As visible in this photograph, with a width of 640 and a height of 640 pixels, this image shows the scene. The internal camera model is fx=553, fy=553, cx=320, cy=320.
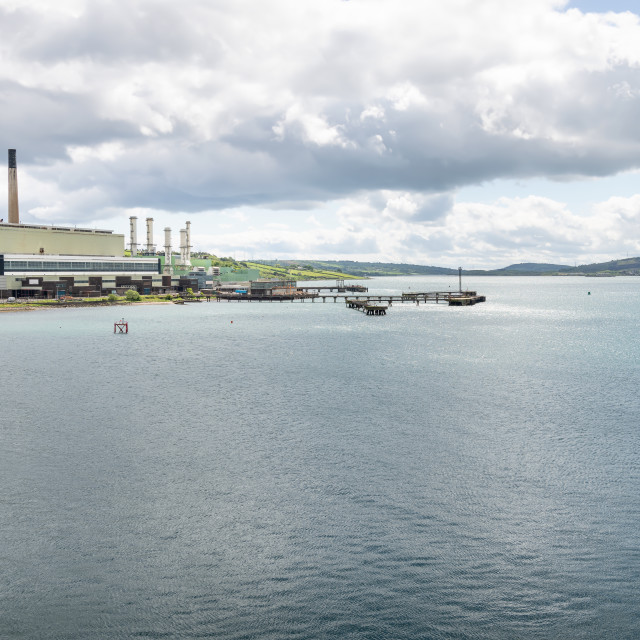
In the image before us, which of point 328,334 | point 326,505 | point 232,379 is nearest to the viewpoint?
point 326,505

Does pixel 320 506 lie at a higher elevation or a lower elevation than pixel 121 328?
lower

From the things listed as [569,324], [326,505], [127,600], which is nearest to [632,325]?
[569,324]

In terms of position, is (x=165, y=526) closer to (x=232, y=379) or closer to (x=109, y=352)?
(x=232, y=379)

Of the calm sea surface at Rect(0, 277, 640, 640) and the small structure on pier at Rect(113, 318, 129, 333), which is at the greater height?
the small structure on pier at Rect(113, 318, 129, 333)

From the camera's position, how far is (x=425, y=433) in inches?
2012

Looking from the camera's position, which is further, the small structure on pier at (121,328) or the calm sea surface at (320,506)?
the small structure on pier at (121,328)

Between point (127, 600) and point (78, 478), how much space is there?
16.7 meters

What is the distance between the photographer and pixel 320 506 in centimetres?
3509

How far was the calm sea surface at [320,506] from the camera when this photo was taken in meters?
24.7

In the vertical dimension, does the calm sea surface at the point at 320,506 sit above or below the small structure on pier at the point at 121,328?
below

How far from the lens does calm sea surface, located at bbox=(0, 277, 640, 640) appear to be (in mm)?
24672

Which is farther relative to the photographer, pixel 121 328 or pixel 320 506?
pixel 121 328

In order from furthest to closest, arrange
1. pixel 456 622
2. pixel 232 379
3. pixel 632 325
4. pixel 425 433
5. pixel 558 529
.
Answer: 1. pixel 632 325
2. pixel 232 379
3. pixel 425 433
4. pixel 558 529
5. pixel 456 622

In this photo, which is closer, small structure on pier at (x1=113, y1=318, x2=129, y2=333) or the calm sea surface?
the calm sea surface
